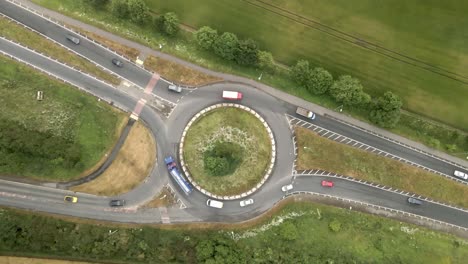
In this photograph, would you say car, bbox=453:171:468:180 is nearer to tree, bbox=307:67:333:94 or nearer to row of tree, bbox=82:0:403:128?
row of tree, bbox=82:0:403:128

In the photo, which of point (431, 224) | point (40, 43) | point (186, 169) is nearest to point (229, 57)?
point (186, 169)

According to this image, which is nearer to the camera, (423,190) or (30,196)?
(30,196)

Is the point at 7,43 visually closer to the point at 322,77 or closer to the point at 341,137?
the point at 322,77

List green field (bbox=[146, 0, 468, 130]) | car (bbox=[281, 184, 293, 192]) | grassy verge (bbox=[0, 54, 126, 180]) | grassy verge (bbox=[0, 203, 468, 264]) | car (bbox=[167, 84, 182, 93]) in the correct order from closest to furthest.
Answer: grassy verge (bbox=[0, 203, 468, 264]), grassy verge (bbox=[0, 54, 126, 180]), car (bbox=[167, 84, 182, 93]), car (bbox=[281, 184, 293, 192]), green field (bbox=[146, 0, 468, 130])

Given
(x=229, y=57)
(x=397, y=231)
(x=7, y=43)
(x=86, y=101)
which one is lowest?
(x=397, y=231)

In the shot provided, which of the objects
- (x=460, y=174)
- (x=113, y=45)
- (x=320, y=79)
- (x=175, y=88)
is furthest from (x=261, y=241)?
(x=113, y=45)

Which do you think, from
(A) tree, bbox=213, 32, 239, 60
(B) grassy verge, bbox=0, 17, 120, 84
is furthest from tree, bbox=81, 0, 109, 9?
(A) tree, bbox=213, 32, 239, 60
